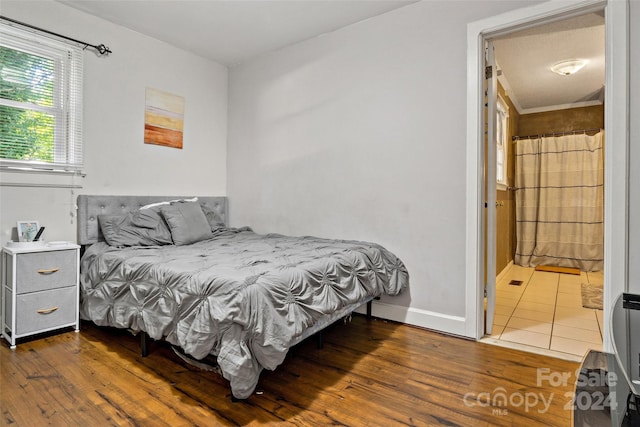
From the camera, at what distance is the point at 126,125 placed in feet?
10.5

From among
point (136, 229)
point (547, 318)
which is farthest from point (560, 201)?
point (136, 229)

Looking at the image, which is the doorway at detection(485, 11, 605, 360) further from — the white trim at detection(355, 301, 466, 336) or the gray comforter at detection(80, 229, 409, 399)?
the gray comforter at detection(80, 229, 409, 399)

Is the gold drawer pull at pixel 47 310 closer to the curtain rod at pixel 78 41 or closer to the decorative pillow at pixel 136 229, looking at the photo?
the decorative pillow at pixel 136 229

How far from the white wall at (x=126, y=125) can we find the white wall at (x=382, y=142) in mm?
546

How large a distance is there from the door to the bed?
1.95 ft

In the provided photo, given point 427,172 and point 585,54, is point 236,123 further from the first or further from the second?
point 585,54

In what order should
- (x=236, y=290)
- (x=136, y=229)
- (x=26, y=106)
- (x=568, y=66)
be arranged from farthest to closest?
(x=568, y=66) → (x=136, y=229) → (x=26, y=106) → (x=236, y=290)

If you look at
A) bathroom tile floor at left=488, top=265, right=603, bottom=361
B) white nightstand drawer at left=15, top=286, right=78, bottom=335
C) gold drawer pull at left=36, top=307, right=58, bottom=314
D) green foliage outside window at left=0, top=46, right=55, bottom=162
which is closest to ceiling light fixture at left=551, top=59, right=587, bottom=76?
bathroom tile floor at left=488, top=265, right=603, bottom=361

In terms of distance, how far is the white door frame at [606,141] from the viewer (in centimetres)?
200

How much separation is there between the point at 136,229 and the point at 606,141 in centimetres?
327

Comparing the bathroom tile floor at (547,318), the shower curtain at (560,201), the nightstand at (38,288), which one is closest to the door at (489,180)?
the bathroom tile floor at (547,318)

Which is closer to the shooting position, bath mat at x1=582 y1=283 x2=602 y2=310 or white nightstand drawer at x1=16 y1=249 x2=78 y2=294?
white nightstand drawer at x1=16 y1=249 x2=78 y2=294

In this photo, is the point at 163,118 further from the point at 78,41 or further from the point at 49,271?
the point at 49,271

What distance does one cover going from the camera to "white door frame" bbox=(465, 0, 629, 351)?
78.7 inches
